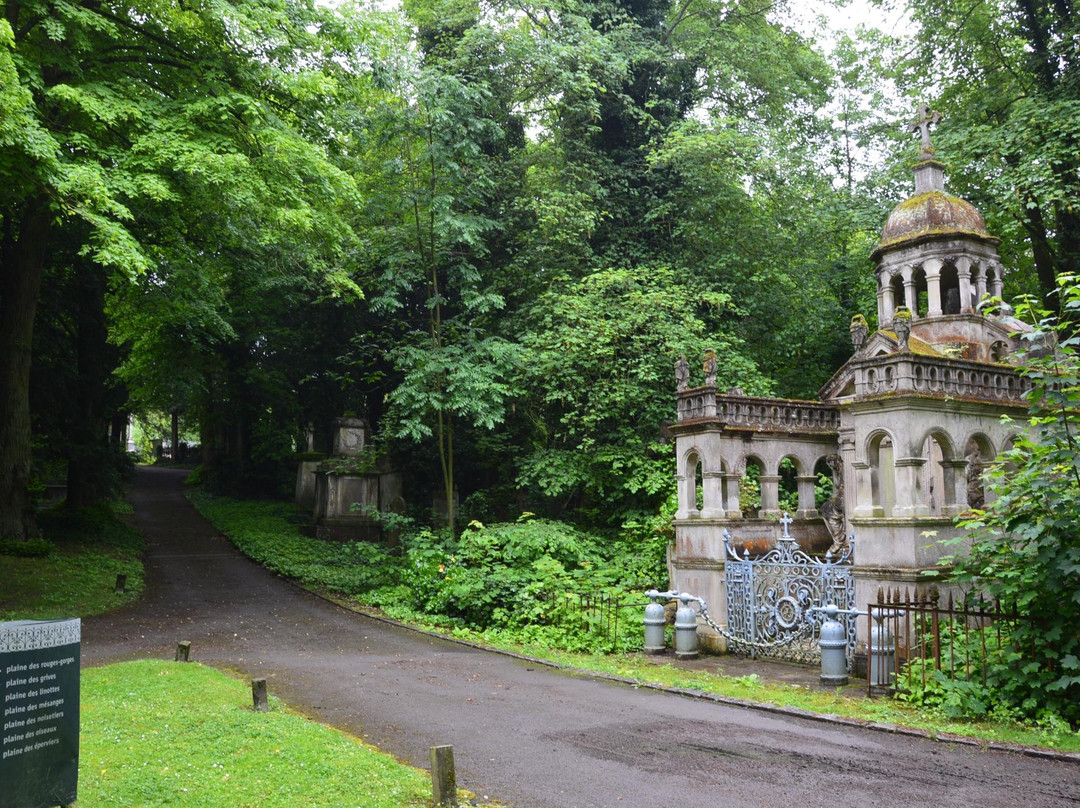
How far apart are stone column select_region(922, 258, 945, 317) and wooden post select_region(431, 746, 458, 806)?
42.2 feet

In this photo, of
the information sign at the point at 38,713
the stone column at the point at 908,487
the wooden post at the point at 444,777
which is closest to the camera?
the information sign at the point at 38,713

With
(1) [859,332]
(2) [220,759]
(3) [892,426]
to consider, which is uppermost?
(1) [859,332]

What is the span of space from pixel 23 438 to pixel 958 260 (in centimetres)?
2028

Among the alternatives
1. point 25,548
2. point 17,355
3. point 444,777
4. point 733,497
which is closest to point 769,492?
point 733,497

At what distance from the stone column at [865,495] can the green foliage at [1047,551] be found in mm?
2716

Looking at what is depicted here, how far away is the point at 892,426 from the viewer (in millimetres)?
11961

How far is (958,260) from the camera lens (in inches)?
605

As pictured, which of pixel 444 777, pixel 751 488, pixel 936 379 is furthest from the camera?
pixel 751 488

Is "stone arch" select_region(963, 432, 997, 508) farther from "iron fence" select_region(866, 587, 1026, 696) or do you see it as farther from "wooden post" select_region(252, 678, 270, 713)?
"wooden post" select_region(252, 678, 270, 713)

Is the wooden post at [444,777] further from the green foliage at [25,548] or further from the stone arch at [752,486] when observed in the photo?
the green foliage at [25,548]

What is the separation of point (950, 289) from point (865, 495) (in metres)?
5.77

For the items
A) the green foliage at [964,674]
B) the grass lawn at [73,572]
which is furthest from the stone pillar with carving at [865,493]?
the grass lawn at [73,572]

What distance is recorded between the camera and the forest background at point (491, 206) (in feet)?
56.7

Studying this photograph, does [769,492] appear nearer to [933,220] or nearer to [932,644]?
[933,220]
